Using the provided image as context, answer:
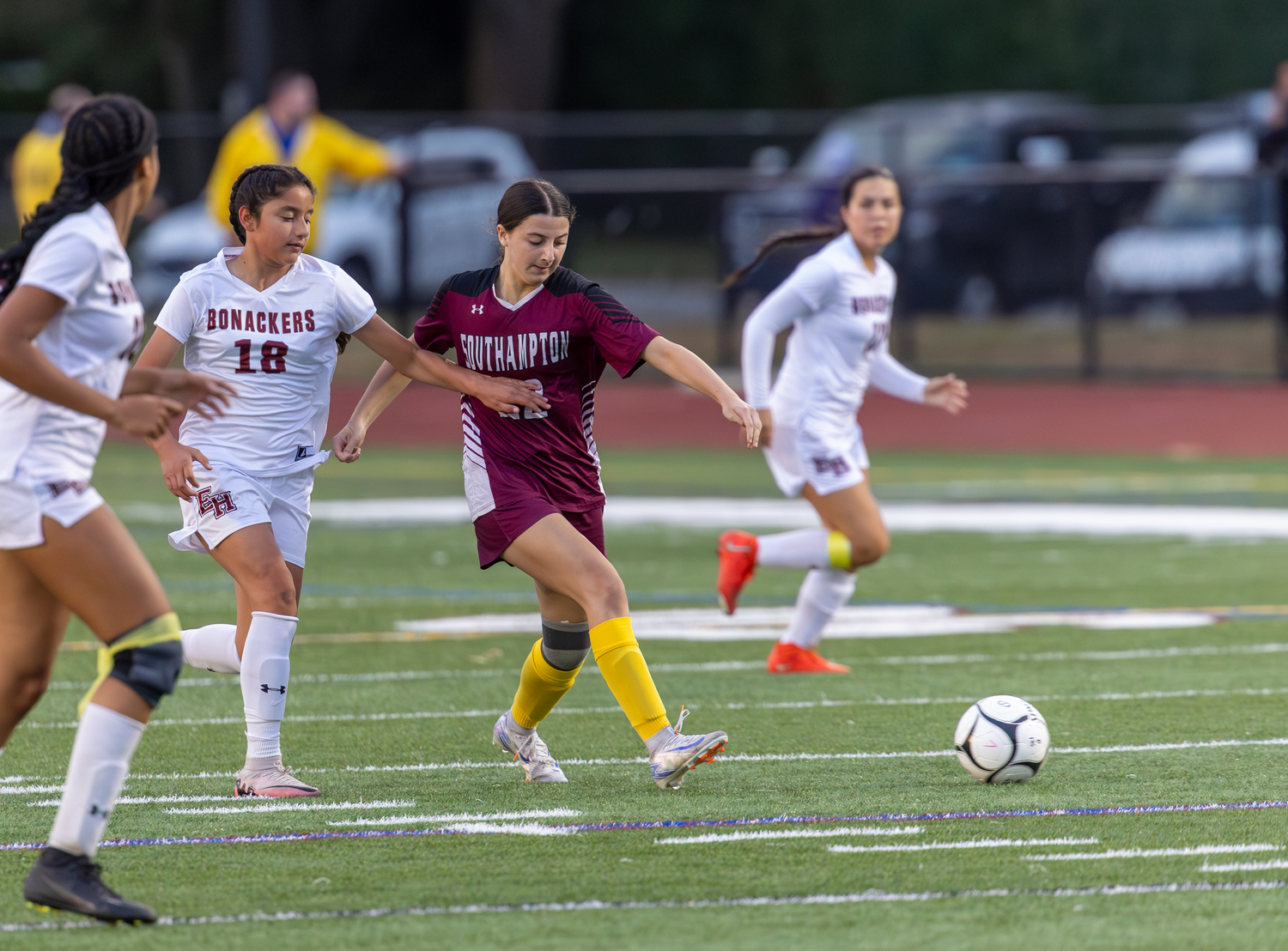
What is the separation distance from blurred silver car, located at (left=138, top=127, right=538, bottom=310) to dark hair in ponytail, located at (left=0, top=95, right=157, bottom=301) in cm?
1872

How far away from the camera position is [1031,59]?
39000mm

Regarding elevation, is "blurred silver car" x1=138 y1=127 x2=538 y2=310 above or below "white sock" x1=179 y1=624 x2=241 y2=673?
above

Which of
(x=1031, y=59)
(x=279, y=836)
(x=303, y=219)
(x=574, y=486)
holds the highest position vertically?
(x=1031, y=59)

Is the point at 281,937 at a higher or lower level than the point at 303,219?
lower

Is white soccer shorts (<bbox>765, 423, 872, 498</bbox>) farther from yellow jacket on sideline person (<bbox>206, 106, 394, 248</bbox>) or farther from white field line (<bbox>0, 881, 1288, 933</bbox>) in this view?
yellow jacket on sideline person (<bbox>206, 106, 394, 248</bbox>)

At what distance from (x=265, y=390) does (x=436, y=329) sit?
2.05 ft

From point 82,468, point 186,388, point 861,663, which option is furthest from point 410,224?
point 82,468

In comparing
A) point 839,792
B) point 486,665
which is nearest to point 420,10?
point 486,665

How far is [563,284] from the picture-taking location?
705cm

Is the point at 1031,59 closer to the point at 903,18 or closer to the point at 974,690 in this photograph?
the point at 903,18

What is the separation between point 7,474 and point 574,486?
2.32 m

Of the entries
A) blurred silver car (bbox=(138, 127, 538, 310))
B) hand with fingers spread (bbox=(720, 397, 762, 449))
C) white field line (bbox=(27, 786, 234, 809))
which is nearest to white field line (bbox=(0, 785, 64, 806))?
white field line (bbox=(27, 786, 234, 809))

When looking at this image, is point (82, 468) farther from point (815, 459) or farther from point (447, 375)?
point (815, 459)

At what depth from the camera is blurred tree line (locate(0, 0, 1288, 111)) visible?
122 ft
